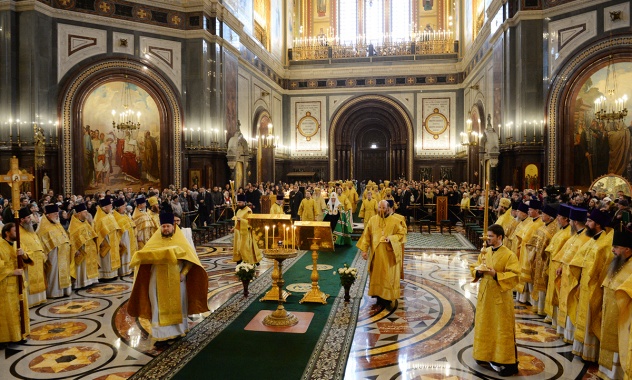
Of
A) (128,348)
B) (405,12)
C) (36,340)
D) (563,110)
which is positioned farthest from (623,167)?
(405,12)

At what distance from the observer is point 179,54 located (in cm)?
1973

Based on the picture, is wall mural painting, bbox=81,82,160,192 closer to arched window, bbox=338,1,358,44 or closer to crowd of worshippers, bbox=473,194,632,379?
crowd of worshippers, bbox=473,194,632,379

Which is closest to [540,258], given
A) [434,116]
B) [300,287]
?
[300,287]

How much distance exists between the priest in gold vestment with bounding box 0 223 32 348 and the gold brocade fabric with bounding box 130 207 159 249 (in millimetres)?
4308

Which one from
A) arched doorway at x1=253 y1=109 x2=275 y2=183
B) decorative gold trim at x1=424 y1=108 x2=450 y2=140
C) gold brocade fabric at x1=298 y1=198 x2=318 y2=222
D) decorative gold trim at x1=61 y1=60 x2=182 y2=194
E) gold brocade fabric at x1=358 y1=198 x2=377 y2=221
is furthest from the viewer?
decorative gold trim at x1=424 y1=108 x2=450 y2=140

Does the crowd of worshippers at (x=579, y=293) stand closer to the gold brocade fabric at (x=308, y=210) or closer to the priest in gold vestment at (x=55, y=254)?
the priest in gold vestment at (x=55, y=254)

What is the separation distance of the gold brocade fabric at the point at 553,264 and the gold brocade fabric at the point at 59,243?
790 centimetres

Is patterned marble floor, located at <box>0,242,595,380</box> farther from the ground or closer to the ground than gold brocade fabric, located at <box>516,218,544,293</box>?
closer to the ground

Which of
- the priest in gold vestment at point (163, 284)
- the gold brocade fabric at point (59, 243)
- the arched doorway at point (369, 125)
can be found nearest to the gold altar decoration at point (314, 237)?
the priest in gold vestment at point (163, 284)

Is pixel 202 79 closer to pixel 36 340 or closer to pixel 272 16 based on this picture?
pixel 272 16

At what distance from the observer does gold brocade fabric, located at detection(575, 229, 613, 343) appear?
5.40 meters

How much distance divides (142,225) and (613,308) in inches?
352

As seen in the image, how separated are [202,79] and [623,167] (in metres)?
15.8

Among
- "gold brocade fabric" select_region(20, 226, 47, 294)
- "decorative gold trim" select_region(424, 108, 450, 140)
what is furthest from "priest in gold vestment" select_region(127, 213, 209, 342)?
"decorative gold trim" select_region(424, 108, 450, 140)
